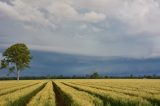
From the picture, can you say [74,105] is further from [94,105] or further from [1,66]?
[1,66]

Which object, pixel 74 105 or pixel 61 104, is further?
pixel 61 104

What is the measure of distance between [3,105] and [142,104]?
7.83 metres

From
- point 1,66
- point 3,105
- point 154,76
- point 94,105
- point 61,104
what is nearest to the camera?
point 94,105

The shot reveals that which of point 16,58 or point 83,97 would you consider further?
point 16,58

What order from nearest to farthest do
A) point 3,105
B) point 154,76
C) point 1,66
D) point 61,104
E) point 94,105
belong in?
point 94,105 < point 3,105 < point 61,104 < point 1,66 < point 154,76

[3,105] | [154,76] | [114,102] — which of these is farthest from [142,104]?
[154,76]

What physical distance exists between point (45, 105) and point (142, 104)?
531 cm

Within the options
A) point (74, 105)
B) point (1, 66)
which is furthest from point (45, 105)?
point (1, 66)

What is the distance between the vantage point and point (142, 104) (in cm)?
1878

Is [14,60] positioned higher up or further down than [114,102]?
higher up

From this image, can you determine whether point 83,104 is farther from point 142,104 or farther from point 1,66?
point 1,66

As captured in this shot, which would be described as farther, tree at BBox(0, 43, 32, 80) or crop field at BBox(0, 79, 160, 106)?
tree at BBox(0, 43, 32, 80)

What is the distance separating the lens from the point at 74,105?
19391 mm

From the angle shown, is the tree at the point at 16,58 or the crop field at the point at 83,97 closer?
the crop field at the point at 83,97
